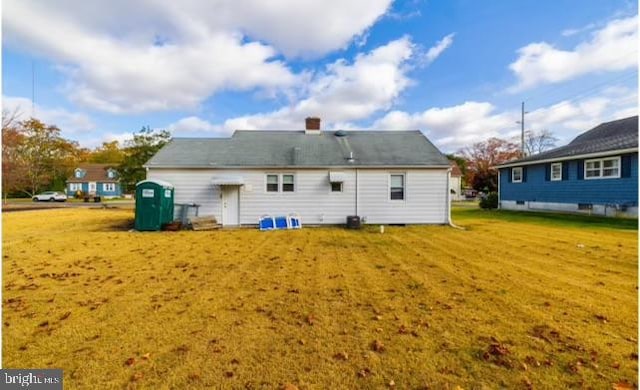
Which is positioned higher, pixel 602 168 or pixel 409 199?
pixel 602 168

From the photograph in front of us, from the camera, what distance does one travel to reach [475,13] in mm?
11609

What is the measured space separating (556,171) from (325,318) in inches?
817

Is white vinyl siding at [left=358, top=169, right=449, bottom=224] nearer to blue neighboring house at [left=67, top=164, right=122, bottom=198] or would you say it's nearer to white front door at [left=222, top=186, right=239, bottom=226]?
white front door at [left=222, top=186, right=239, bottom=226]

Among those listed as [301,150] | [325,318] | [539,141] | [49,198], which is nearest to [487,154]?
[539,141]

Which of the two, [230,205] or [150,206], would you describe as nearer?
[150,206]

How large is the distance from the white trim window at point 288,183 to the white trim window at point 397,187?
14.7ft

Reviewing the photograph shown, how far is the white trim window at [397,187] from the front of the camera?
535 inches

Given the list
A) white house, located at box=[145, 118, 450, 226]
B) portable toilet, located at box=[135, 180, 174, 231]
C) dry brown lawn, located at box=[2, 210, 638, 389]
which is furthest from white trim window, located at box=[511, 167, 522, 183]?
portable toilet, located at box=[135, 180, 174, 231]

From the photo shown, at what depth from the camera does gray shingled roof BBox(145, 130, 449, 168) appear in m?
13.4

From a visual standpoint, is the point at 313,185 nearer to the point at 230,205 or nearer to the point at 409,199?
the point at 230,205

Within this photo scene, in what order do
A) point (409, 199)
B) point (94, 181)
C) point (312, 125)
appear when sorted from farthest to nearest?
point (94, 181)
point (312, 125)
point (409, 199)

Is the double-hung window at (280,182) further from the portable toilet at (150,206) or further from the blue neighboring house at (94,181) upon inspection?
the blue neighboring house at (94,181)

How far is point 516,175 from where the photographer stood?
21.8m

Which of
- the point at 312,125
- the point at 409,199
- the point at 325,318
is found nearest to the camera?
the point at 325,318
